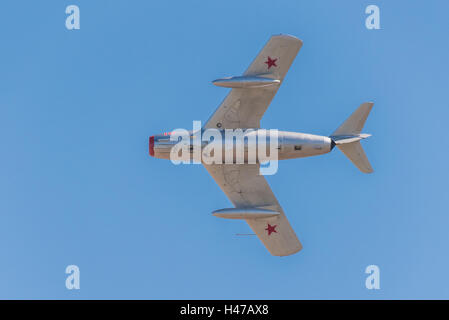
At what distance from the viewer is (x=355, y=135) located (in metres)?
30.6

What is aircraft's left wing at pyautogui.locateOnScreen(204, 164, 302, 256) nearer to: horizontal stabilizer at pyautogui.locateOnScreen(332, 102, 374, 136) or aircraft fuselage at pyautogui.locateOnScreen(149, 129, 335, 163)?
aircraft fuselage at pyautogui.locateOnScreen(149, 129, 335, 163)

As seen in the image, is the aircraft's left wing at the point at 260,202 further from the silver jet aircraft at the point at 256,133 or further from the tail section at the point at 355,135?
the tail section at the point at 355,135

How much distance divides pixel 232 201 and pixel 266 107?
4536mm

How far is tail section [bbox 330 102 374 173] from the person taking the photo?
30.6 metres

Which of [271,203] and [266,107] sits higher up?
[266,107]

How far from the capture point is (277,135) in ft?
96.8

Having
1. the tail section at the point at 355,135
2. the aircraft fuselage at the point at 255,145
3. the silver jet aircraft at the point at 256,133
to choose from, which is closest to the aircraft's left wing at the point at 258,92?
the silver jet aircraft at the point at 256,133

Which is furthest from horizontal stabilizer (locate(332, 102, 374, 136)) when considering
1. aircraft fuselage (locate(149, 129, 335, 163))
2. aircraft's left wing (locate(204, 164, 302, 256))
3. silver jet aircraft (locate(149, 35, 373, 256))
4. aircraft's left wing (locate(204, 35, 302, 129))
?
aircraft's left wing (locate(204, 164, 302, 256))

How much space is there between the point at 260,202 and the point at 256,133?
11.0ft

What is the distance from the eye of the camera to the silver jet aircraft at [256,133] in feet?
96.5

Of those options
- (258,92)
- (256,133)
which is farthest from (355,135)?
(258,92)
